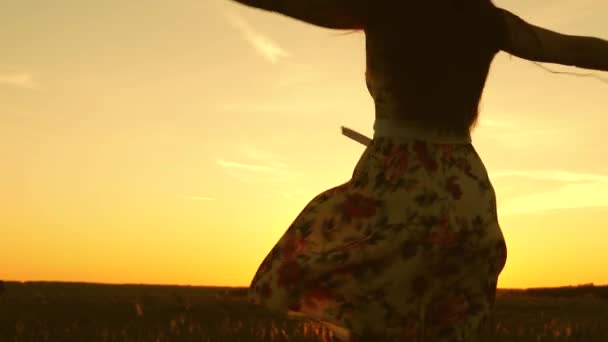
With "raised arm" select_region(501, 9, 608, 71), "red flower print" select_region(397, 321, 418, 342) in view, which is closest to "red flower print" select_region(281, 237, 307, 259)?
"red flower print" select_region(397, 321, 418, 342)

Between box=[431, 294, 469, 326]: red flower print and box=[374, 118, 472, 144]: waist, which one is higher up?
box=[374, 118, 472, 144]: waist

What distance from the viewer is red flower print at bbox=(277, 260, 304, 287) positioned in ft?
10.8

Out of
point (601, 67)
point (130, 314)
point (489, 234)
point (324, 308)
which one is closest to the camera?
point (324, 308)

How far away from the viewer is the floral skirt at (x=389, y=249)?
3.32 metres

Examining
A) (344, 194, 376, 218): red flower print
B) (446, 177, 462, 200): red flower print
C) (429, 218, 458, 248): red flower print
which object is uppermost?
(446, 177, 462, 200): red flower print

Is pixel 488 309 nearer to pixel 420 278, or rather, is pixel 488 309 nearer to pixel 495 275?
pixel 495 275

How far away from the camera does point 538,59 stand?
3.78 meters

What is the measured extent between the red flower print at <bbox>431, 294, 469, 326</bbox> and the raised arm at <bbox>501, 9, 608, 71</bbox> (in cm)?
109

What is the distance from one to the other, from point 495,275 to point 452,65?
0.95 metres

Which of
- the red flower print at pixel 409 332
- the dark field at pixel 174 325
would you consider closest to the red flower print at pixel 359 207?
the red flower print at pixel 409 332

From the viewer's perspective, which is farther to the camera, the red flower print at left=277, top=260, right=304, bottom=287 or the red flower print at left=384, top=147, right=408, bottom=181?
the red flower print at left=384, top=147, right=408, bottom=181

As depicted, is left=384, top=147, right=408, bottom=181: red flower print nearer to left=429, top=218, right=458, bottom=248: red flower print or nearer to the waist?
the waist

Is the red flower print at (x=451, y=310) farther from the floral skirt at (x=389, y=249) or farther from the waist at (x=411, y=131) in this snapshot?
the waist at (x=411, y=131)

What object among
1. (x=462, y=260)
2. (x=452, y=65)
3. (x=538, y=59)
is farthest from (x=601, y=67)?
(x=462, y=260)
